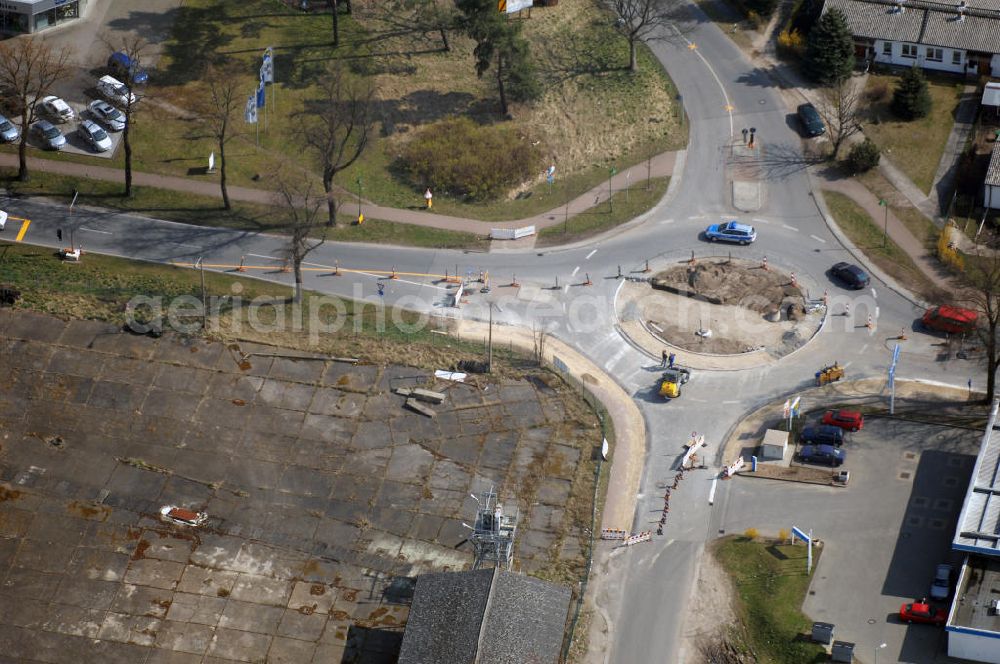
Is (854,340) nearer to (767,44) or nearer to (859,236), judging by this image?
(859,236)

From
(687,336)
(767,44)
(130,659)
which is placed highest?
(767,44)

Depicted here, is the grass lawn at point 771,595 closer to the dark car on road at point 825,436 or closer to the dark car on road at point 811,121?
the dark car on road at point 825,436

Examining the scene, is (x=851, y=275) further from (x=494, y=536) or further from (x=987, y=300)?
(x=494, y=536)

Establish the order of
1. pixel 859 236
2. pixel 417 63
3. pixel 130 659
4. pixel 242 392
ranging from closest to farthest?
pixel 130 659, pixel 242 392, pixel 859 236, pixel 417 63

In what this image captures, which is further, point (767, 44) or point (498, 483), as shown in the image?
point (767, 44)

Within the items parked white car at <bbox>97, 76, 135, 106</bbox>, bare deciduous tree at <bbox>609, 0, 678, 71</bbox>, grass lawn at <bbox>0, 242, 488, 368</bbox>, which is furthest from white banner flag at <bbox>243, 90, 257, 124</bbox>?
bare deciduous tree at <bbox>609, 0, 678, 71</bbox>

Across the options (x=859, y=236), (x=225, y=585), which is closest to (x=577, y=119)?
(x=859, y=236)
